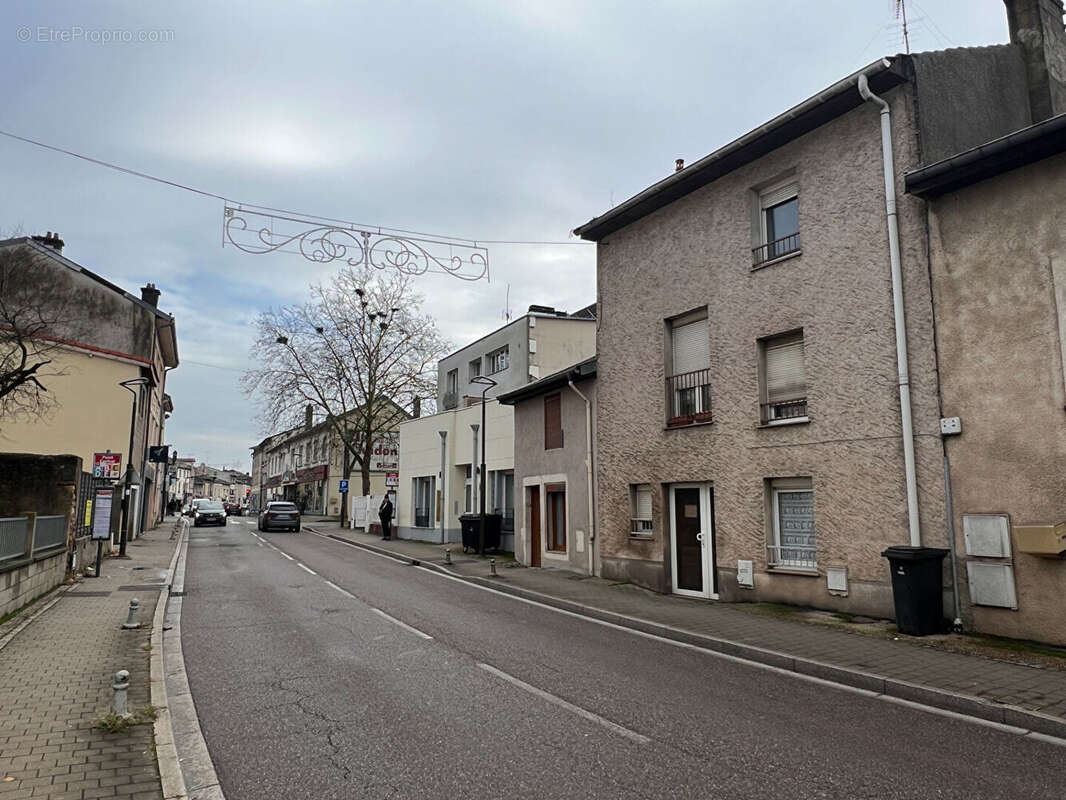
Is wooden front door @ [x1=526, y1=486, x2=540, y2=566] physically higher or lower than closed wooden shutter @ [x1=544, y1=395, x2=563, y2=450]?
lower

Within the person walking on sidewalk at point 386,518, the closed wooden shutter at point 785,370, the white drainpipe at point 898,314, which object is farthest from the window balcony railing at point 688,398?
the person walking on sidewalk at point 386,518

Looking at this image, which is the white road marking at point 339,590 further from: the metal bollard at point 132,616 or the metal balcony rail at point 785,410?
the metal balcony rail at point 785,410

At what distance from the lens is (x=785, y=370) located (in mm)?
12062

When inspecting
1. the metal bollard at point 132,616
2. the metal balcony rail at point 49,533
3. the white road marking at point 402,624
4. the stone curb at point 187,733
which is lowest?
the stone curb at point 187,733

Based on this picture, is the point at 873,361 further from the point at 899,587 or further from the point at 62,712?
the point at 62,712

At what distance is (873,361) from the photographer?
10.5 meters

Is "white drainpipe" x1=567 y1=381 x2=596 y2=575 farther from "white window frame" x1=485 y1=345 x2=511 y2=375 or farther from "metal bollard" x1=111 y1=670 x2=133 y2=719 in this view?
"white window frame" x1=485 y1=345 x2=511 y2=375

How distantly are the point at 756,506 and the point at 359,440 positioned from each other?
33.3 metres

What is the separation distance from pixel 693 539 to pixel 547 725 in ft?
27.8

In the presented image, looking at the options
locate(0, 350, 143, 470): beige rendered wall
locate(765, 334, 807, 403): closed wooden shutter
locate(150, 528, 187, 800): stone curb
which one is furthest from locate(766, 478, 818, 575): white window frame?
locate(0, 350, 143, 470): beige rendered wall

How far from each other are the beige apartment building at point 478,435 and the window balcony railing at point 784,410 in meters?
11.0

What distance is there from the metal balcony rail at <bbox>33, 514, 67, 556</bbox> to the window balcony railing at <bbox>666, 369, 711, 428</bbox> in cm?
1101

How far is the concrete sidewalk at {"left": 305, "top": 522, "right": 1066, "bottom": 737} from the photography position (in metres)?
6.37

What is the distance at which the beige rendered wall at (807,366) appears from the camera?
10.2 m
